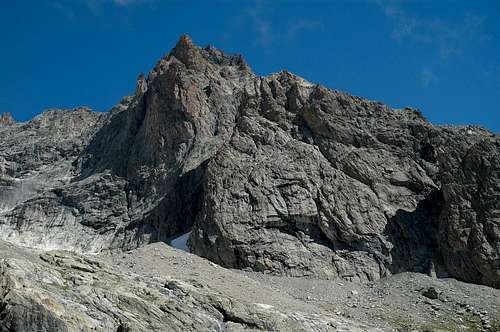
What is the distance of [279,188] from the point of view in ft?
233

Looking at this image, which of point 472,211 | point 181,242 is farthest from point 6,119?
point 472,211

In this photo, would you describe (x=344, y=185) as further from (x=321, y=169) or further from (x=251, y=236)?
(x=251, y=236)

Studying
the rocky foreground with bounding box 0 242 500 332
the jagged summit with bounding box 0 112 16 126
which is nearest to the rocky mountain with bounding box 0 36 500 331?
the rocky foreground with bounding box 0 242 500 332

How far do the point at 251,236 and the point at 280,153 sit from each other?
509 inches

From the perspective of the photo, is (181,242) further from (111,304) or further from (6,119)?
(6,119)

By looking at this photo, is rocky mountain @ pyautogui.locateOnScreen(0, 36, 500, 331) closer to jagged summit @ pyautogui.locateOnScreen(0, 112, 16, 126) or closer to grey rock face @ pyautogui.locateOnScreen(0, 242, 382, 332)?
grey rock face @ pyautogui.locateOnScreen(0, 242, 382, 332)

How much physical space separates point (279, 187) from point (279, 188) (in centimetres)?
16

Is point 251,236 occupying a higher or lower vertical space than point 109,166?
lower

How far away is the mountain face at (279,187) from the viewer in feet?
213

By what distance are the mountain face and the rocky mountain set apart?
0.55 ft

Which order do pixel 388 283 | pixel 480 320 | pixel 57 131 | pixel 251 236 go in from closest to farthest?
pixel 480 320 < pixel 388 283 < pixel 251 236 < pixel 57 131

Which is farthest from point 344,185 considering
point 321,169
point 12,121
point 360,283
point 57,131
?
point 12,121

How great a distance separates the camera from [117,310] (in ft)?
112

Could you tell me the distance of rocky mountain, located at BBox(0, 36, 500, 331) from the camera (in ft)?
213
